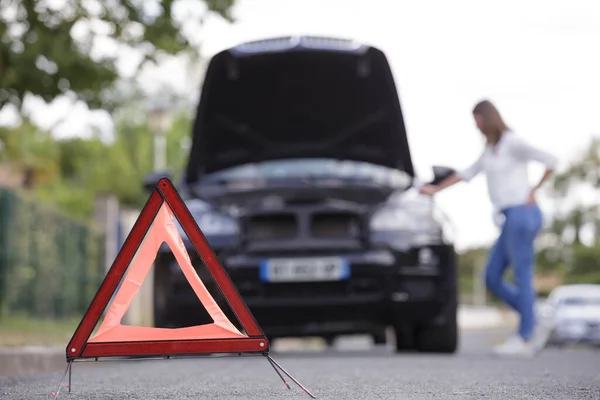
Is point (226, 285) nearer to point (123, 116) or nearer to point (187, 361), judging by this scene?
point (187, 361)

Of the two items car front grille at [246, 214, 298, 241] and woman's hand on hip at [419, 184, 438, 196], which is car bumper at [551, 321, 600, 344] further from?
car front grille at [246, 214, 298, 241]

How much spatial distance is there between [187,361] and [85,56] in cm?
511

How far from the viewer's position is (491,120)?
8.40m

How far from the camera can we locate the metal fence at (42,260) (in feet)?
45.4

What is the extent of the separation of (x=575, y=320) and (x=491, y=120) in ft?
42.1

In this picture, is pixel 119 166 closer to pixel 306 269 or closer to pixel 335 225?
pixel 335 225

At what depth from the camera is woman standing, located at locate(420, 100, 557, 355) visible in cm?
823

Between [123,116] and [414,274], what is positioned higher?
[123,116]

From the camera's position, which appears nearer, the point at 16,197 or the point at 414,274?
the point at 414,274

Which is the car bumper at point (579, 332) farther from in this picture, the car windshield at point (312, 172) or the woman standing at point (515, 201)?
the car windshield at point (312, 172)

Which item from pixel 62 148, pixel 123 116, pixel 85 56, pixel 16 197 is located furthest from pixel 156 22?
pixel 123 116

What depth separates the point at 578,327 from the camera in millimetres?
20375

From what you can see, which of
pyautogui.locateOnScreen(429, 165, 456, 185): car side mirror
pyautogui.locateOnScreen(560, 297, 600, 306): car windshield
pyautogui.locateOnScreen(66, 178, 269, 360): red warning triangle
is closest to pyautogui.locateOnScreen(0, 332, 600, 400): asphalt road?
pyautogui.locateOnScreen(66, 178, 269, 360): red warning triangle

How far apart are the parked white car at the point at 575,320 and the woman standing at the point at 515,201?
1230cm
